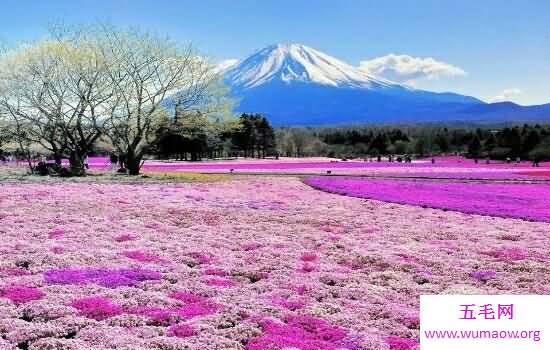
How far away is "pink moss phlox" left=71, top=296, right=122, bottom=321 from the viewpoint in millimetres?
13875

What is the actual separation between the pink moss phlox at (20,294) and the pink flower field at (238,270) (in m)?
0.05

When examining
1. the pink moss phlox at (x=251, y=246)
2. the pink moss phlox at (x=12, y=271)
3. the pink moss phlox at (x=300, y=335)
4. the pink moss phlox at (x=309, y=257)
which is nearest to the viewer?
the pink moss phlox at (x=300, y=335)

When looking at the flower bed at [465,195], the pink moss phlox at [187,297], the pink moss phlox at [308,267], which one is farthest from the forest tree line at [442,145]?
the pink moss phlox at [187,297]

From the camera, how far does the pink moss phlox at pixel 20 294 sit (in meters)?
14.7

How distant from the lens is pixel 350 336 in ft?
42.6

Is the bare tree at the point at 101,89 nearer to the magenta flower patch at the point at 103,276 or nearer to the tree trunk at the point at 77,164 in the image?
the tree trunk at the point at 77,164

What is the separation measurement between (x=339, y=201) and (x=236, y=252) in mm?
18131

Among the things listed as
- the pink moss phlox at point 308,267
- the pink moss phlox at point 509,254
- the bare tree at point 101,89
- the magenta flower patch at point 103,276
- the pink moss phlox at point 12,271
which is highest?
the bare tree at point 101,89

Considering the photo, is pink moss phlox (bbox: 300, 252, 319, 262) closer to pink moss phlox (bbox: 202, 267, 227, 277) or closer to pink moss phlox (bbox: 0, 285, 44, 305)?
pink moss phlox (bbox: 202, 267, 227, 277)

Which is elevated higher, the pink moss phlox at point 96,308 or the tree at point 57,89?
the tree at point 57,89

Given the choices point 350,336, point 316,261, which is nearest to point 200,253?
point 316,261

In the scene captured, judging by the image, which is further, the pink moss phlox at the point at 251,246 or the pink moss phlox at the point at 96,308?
the pink moss phlox at the point at 251,246

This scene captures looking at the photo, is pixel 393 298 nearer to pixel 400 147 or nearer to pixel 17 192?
pixel 17 192

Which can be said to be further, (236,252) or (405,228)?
(405,228)
